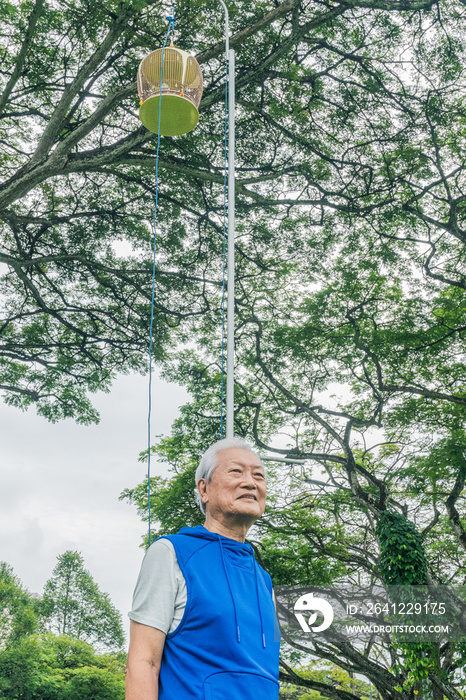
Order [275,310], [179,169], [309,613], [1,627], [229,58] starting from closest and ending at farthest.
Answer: [229,58] < [179,169] < [309,613] < [275,310] < [1,627]

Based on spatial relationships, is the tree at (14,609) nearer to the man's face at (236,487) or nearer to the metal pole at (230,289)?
the metal pole at (230,289)

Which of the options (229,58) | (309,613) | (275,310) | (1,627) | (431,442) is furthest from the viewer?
(1,627)

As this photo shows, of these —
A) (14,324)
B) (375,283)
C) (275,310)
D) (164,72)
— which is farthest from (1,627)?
(164,72)

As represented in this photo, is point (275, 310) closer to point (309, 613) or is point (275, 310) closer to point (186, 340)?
point (186, 340)

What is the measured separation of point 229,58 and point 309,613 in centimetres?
591

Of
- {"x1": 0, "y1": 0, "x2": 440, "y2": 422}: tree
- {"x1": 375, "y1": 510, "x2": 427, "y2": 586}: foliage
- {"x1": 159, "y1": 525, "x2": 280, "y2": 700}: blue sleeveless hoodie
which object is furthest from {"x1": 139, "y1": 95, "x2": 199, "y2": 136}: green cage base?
{"x1": 375, "y1": 510, "x2": 427, "y2": 586}: foliage

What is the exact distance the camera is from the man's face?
105 centimetres

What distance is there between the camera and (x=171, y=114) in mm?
2869

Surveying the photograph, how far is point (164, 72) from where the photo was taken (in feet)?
9.39

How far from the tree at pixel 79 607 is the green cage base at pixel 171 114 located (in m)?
17.2

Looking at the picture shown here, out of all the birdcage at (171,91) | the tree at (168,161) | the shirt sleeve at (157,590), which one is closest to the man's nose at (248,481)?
the shirt sleeve at (157,590)

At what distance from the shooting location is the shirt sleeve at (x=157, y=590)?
841mm

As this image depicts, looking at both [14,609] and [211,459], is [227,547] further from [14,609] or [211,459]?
[14,609]

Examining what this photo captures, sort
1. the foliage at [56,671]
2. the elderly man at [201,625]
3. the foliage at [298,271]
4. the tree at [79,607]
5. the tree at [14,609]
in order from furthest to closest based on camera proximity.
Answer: the tree at [79,607], the tree at [14,609], the foliage at [56,671], the foliage at [298,271], the elderly man at [201,625]
